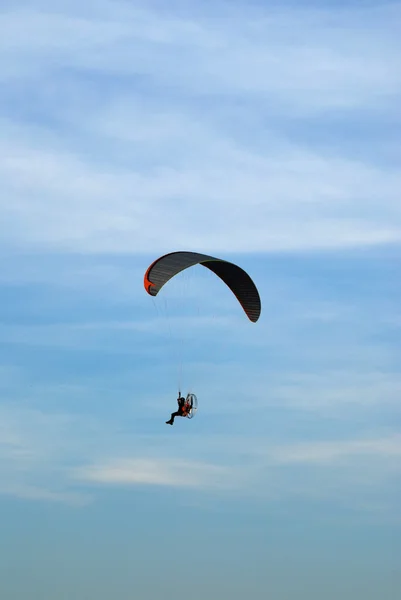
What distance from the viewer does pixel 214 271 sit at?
91.5 meters

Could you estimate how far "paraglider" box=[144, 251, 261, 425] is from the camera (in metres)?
84.6

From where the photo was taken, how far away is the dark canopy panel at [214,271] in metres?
84.5

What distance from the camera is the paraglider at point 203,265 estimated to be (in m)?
84.6

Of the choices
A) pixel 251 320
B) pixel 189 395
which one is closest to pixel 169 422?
pixel 189 395

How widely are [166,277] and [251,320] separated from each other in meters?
8.36

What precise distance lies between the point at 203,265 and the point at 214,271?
183 centimetres

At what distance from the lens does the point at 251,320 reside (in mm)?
91312

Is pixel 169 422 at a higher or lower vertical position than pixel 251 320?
lower

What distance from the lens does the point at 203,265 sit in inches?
3536

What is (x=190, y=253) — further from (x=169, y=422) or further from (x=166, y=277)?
(x=169, y=422)

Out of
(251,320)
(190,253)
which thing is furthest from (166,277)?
(251,320)

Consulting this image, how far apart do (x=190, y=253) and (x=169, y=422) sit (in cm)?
940

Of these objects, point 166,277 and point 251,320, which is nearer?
point 166,277

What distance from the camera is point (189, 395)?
8819 centimetres
